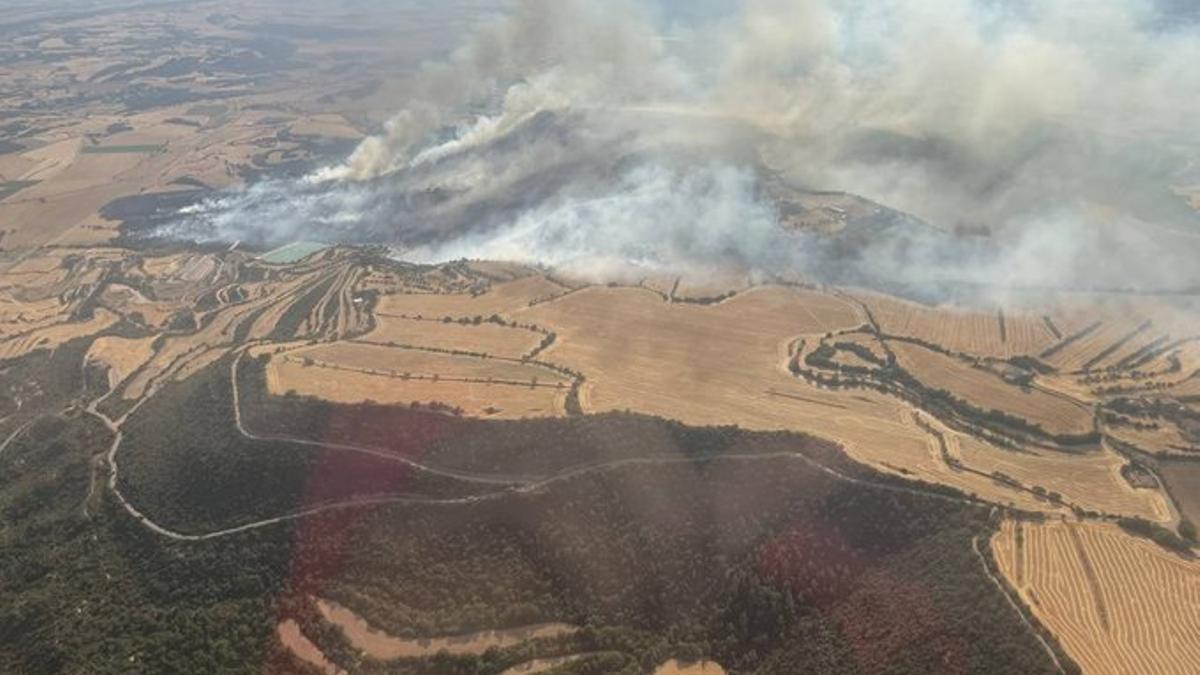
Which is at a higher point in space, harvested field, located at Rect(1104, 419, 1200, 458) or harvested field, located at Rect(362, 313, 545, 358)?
harvested field, located at Rect(1104, 419, 1200, 458)

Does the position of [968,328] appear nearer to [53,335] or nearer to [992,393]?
[992,393]

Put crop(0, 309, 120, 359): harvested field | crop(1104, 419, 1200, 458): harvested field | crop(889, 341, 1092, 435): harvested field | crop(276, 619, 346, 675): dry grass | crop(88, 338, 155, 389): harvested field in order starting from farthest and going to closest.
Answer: crop(0, 309, 120, 359): harvested field < crop(88, 338, 155, 389): harvested field < crop(889, 341, 1092, 435): harvested field < crop(1104, 419, 1200, 458): harvested field < crop(276, 619, 346, 675): dry grass

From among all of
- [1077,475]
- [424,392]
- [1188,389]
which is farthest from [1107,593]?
[424,392]

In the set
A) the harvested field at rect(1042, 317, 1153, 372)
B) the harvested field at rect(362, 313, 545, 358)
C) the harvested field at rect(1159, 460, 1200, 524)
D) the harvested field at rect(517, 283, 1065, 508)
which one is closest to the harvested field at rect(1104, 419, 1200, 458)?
the harvested field at rect(1159, 460, 1200, 524)

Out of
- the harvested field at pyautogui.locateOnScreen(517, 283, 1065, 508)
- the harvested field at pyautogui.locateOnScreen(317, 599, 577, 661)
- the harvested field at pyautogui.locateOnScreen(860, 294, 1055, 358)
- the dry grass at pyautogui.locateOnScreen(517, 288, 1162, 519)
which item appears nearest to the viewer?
the harvested field at pyautogui.locateOnScreen(317, 599, 577, 661)

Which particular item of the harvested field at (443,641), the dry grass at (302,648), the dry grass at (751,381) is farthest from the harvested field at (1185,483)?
the dry grass at (302,648)

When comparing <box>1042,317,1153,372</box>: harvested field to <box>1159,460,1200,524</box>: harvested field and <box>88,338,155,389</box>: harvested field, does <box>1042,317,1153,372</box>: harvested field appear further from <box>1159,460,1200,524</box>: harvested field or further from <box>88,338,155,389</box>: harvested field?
<box>88,338,155,389</box>: harvested field

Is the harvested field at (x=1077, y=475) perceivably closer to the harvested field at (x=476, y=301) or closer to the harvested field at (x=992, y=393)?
the harvested field at (x=992, y=393)
